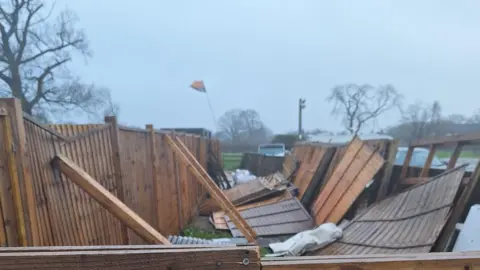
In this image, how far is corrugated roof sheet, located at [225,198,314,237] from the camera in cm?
607

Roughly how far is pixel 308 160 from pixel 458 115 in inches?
1066

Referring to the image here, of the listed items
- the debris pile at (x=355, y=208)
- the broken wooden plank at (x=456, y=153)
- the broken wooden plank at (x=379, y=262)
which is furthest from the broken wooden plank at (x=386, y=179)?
the broken wooden plank at (x=379, y=262)

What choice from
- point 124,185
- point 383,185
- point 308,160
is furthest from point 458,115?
point 124,185

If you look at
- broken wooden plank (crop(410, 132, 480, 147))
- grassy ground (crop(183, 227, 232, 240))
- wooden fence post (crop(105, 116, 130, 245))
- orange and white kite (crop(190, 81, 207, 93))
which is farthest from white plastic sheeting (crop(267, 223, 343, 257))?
orange and white kite (crop(190, 81, 207, 93))

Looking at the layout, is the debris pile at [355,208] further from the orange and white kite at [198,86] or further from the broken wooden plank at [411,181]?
the orange and white kite at [198,86]

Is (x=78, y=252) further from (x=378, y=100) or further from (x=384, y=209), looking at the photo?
(x=378, y=100)

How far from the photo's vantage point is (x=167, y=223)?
4.90m

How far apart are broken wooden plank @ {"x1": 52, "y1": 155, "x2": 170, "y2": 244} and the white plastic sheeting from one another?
9.10 feet

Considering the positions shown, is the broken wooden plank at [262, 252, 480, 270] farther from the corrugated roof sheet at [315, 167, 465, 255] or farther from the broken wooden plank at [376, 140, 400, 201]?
the broken wooden plank at [376, 140, 400, 201]

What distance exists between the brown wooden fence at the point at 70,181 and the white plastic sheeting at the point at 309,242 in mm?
1871

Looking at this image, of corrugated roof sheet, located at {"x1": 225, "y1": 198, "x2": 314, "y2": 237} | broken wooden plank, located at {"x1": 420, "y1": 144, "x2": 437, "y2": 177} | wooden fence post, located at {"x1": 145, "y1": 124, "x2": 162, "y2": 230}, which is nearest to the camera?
wooden fence post, located at {"x1": 145, "y1": 124, "x2": 162, "y2": 230}

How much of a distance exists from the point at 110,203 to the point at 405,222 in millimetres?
3817

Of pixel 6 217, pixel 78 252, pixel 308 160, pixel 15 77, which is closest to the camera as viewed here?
pixel 78 252

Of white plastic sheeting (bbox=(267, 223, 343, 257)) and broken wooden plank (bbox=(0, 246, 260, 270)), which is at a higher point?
broken wooden plank (bbox=(0, 246, 260, 270))
